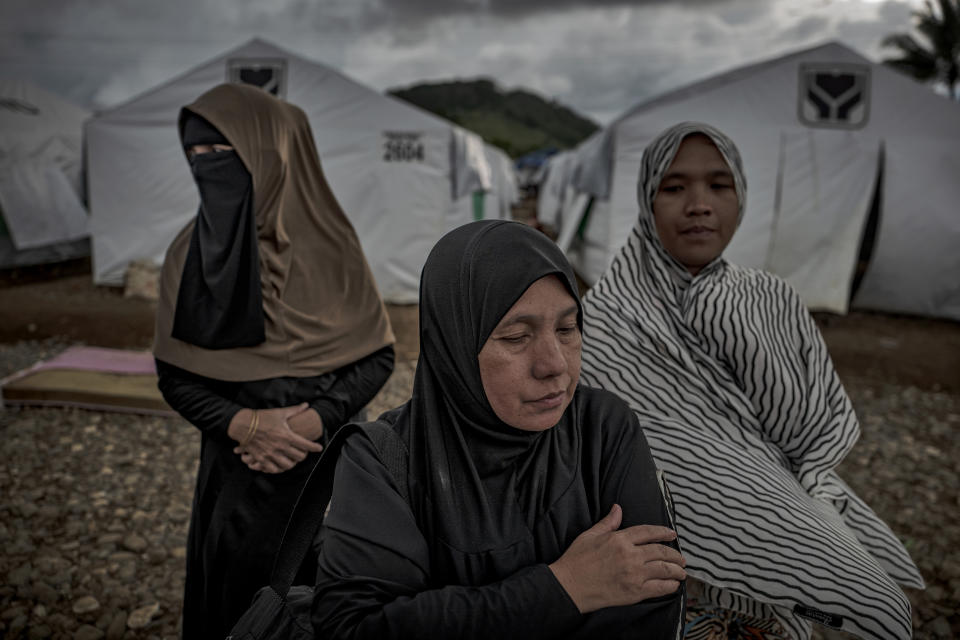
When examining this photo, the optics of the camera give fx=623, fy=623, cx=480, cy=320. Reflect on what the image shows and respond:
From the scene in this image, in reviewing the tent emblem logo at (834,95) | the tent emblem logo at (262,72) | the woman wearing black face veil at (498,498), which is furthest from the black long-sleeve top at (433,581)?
the tent emblem logo at (834,95)

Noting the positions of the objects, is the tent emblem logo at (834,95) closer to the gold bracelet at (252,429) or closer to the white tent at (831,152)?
the white tent at (831,152)

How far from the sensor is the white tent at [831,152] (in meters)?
8.38

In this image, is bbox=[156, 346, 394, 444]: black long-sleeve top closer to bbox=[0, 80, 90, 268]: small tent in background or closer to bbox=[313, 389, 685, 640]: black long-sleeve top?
bbox=[313, 389, 685, 640]: black long-sleeve top

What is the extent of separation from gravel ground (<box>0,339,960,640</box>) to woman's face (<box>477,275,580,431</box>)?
2262 millimetres

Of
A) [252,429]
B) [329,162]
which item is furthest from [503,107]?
[252,429]

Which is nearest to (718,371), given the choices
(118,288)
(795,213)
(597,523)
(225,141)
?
(597,523)

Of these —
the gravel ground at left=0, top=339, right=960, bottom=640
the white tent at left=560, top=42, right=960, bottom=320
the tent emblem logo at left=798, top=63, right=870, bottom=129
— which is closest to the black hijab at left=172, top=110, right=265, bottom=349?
the gravel ground at left=0, top=339, right=960, bottom=640

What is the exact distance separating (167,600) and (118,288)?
27.2 ft

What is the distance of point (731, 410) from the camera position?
1.72m

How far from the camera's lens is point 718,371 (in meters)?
1.73

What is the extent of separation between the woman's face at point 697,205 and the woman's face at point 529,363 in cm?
83

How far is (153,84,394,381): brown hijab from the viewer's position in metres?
1.93

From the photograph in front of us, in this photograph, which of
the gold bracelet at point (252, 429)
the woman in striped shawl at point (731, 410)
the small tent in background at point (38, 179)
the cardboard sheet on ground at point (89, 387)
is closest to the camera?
the woman in striped shawl at point (731, 410)

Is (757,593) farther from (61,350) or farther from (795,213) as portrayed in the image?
(795,213)
